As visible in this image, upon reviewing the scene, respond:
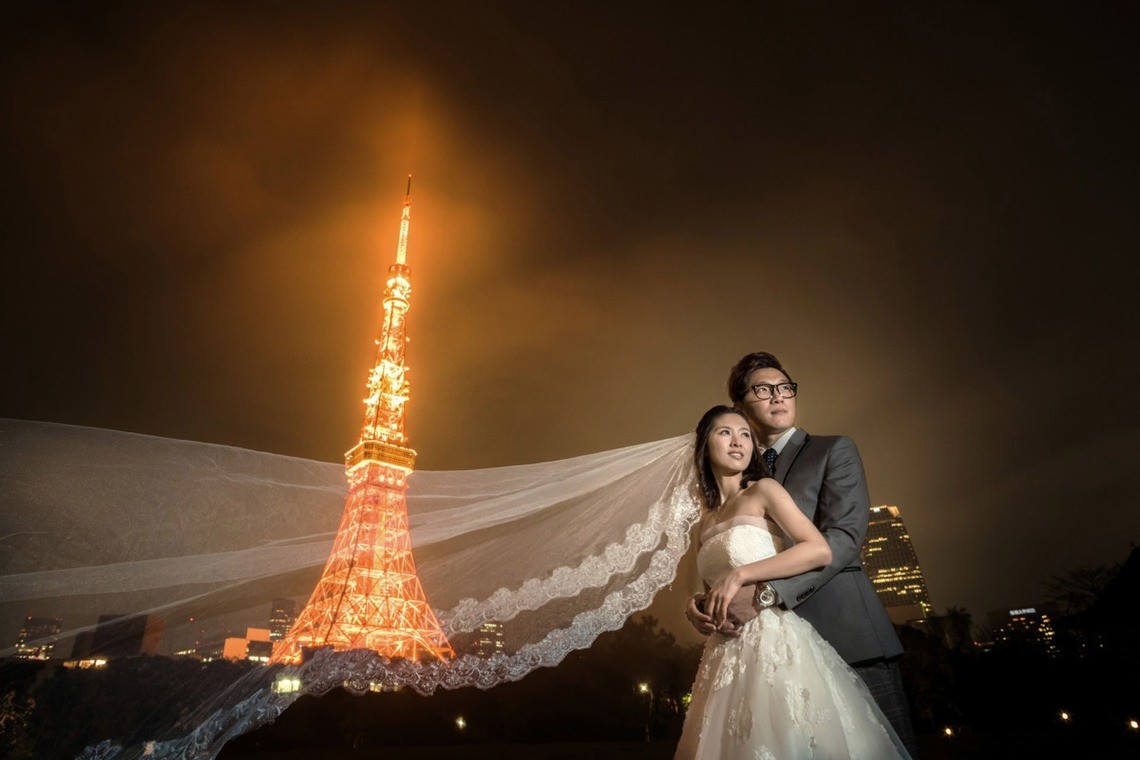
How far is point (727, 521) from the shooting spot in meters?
3.00

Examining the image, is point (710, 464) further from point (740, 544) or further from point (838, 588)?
point (838, 588)

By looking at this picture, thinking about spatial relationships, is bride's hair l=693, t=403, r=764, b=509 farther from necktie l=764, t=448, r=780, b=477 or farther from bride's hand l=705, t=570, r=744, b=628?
bride's hand l=705, t=570, r=744, b=628

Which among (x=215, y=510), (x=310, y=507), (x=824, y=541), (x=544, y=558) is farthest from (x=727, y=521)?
(x=215, y=510)

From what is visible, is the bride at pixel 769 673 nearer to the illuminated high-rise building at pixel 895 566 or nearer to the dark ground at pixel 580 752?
the dark ground at pixel 580 752

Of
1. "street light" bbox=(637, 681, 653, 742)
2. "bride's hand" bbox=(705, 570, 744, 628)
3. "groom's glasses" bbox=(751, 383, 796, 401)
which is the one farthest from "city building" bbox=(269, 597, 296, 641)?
"street light" bbox=(637, 681, 653, 742)

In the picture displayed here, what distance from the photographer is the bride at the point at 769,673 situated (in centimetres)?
247

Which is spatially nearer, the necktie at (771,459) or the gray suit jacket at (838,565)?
the gray suit jacket at (838,565)

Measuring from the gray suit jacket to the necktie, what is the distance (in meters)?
0.11

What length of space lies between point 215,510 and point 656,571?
274 cm

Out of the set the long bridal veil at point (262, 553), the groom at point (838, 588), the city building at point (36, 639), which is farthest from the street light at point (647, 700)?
the groom at point (838, 588)

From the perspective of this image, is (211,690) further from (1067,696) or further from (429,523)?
(1067,696)

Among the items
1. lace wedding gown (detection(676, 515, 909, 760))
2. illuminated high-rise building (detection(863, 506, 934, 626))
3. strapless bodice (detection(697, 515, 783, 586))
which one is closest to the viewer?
lace wedding gown (detection(676, 515, 909, 760))

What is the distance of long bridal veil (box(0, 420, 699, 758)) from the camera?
3535 millimetres

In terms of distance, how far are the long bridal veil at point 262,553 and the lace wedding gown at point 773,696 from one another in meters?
0.92
